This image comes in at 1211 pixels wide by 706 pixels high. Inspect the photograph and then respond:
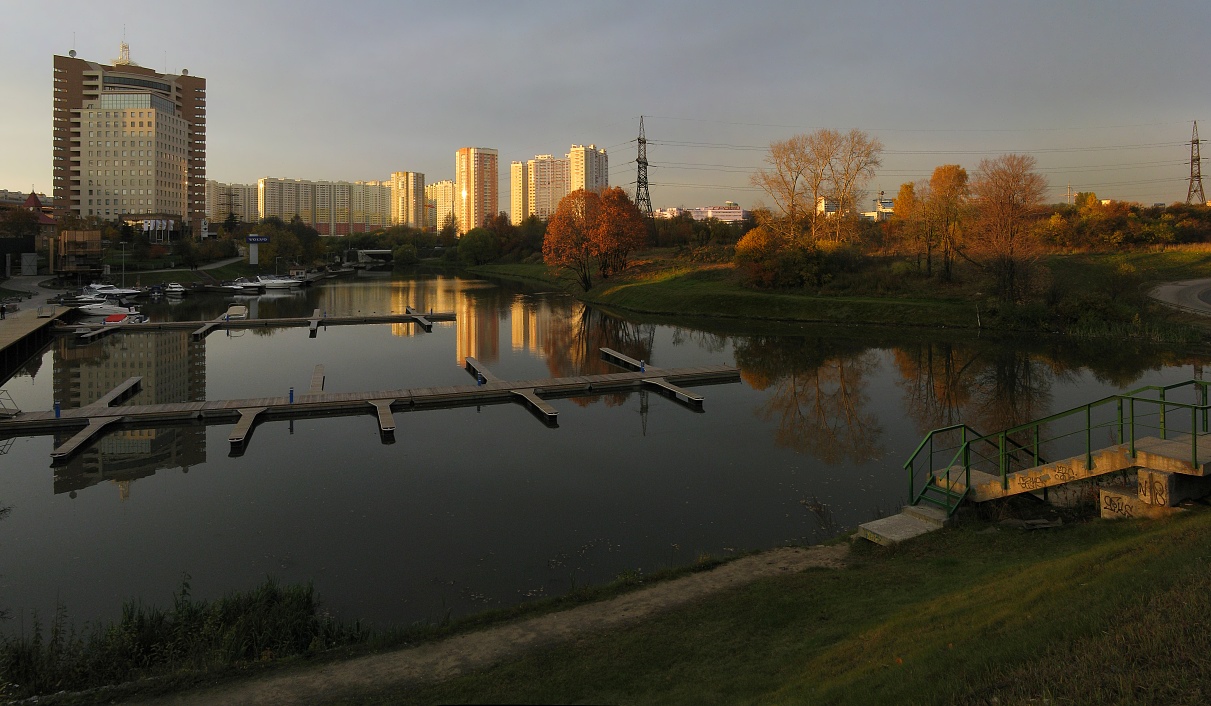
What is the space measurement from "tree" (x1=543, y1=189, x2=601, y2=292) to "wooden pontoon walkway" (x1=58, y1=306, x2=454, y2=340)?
1465 centimetres

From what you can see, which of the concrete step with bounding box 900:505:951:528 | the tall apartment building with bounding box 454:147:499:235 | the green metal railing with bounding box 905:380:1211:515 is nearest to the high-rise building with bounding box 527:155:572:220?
the tall apartment building with bounding box 454:147:499:235

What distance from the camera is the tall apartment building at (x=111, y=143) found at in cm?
10288

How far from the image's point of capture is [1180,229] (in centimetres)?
4934

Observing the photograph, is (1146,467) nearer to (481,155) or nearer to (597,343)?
(597,343)

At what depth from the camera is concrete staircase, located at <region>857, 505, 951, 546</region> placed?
994cm

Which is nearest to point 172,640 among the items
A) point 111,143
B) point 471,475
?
point 471,475

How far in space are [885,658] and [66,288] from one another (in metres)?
67.2

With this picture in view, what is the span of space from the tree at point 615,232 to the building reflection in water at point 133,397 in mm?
29945

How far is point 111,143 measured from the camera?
10294cm

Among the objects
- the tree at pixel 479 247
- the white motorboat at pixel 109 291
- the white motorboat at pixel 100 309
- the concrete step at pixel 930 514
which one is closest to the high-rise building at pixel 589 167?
the tree at pixel 479 247

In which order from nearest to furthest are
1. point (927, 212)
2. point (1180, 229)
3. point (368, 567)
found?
point (368, 567), point (927, 212), point (1180, 229)

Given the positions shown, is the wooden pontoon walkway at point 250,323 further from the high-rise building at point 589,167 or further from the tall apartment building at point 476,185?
the tall apartment building at point 476,185

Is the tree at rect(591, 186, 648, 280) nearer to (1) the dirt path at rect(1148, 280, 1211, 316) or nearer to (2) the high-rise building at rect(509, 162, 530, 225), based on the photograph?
(1) the dirt path at rect(1148, 280, 1211, 316)

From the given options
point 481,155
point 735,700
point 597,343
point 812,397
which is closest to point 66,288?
point 597,343
